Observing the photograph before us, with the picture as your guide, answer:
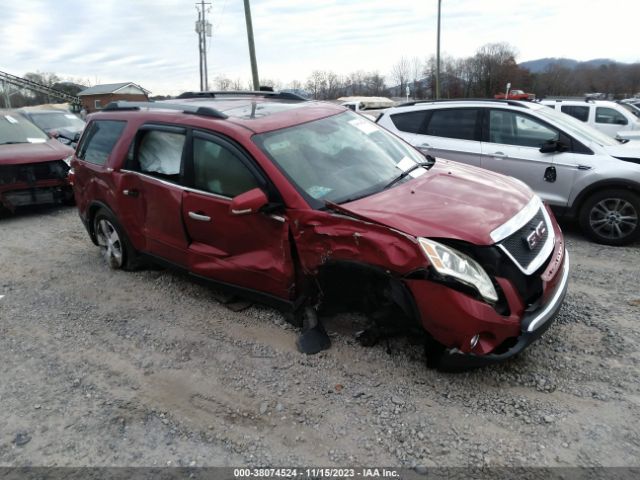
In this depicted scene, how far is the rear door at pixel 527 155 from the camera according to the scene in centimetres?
598

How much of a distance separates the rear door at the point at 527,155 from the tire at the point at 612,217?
1.06ft

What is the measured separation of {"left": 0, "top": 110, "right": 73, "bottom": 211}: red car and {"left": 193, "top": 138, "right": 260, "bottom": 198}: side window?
17.9ft

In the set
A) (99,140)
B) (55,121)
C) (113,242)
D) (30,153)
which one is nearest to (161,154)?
(99,140)

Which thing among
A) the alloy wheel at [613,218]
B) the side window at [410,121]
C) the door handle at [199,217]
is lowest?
the alloy wheel at [613,218]

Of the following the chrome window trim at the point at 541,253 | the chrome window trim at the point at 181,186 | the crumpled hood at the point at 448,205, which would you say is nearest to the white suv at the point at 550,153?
the crumpled hood at the point at 448,205

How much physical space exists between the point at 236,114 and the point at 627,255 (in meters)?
4.45

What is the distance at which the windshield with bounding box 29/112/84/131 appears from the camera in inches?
508

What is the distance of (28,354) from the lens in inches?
150

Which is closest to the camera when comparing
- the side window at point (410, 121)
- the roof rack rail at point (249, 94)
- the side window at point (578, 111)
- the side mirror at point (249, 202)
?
the side mirror at point (249, 202)

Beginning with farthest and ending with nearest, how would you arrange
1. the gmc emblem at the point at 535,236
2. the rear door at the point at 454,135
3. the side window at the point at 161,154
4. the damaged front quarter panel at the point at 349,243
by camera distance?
the rear door at the point at 454,135, the side window at the point at 161,154, the gmc emblem at the point at 535,236, the damaged front quarter panel at the point at 349,243

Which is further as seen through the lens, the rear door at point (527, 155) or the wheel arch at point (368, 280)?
the rear door at point (527, 155)

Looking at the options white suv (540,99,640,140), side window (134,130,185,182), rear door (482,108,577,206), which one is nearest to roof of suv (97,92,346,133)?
side window (134,130,185,182)

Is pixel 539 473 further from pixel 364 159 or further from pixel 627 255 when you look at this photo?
pixel 627 255

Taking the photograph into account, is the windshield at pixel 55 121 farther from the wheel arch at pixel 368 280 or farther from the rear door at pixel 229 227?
the wheel arch at pixel 368 280
